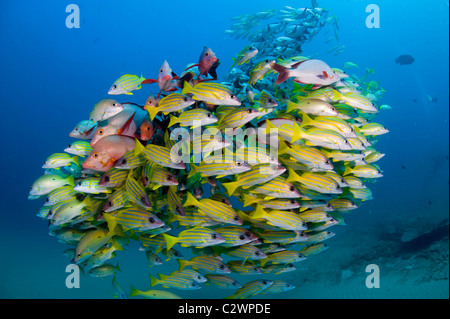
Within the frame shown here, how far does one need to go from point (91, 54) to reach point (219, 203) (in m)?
69.1

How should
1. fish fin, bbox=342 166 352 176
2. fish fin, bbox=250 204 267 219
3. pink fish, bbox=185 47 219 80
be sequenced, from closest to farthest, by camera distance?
fish fin, bbox=250 204 267 219 → pink fish, bbox=185 47 219 80 → fish fin, bbox=342 166 352 176

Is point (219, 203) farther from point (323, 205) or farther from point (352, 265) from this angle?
point (352, 265)

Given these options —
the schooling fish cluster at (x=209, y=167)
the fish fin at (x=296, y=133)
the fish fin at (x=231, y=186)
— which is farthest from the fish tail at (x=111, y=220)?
the fish fin at (x=296, y=133)

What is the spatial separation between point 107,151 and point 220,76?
26.4 meters

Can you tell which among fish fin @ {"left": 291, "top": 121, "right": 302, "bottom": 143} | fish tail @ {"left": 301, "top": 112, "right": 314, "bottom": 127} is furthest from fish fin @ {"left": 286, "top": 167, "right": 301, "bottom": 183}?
fish tail @ {"left": 301, "top": 112, "right": 314, "bottom": 127}

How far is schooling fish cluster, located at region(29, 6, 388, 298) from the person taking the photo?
2760mm

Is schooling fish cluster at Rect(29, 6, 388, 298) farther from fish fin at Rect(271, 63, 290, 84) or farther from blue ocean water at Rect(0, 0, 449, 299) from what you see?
blue ocean water at Rect(0, 0, 449, 299)

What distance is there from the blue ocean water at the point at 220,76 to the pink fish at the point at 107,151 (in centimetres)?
756

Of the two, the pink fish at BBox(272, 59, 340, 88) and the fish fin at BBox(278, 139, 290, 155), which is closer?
the fish fin at BBox(278, 139, 290, 155)

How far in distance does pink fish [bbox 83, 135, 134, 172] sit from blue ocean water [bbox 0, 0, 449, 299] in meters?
7.56

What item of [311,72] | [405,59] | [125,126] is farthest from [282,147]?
[405,59]

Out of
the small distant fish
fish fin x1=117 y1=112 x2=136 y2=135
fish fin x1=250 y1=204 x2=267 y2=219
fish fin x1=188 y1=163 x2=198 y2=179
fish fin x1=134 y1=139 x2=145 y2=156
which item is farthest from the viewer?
the small distant fish

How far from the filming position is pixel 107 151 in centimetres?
290

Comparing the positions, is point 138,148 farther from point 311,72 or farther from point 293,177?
point 311,72
